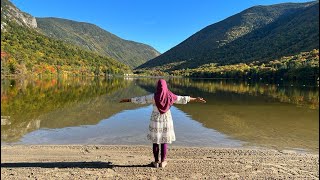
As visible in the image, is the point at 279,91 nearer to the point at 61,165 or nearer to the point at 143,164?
the point at 143,164

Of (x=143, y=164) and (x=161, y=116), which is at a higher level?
(x=161, y=116)

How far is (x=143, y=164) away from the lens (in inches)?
421

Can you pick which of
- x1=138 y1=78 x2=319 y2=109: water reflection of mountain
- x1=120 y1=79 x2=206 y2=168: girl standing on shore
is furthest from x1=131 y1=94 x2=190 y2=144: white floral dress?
x1=138 y1=78 x2=319 y2=109: water reflection of mountain

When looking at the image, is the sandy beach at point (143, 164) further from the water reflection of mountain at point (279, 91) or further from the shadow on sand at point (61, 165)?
the water reflection of mountain at point (279, 91)

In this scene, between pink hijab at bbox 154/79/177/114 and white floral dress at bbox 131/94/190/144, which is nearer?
pink hijab at bbox 154/79/177/114

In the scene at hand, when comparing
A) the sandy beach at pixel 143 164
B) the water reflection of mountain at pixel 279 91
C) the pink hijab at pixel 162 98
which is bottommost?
the sandy beach at pixel 143 164

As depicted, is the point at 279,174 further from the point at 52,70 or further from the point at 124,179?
the point at 52,70

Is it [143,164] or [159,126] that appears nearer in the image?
[159,126]

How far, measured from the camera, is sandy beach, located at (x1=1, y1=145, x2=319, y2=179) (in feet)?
31.3

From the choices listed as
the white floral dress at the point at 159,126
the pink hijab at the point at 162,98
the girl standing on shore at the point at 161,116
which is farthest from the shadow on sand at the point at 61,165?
the pink hijab at the point at 162,98

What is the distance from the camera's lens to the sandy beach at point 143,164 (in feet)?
31.3

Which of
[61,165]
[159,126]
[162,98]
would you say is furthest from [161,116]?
[61,165]

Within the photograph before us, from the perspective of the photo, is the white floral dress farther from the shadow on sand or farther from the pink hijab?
the shadow on sand

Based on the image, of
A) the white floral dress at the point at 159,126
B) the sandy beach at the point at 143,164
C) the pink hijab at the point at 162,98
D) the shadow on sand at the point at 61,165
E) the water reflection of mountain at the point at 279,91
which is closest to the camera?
the sandy beach at the point at 143,164
